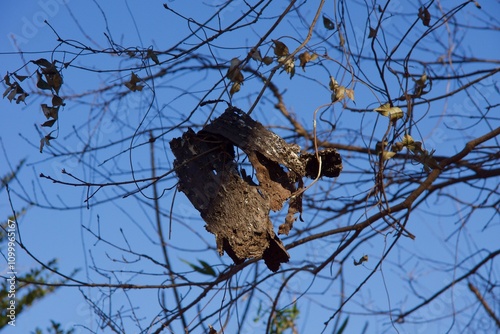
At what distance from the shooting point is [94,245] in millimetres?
2820

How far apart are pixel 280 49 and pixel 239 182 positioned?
1.82 feet

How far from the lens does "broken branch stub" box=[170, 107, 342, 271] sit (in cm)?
189

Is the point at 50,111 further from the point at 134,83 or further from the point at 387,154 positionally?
the point at 387,154

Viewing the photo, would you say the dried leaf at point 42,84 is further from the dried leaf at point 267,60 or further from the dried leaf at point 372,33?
the dried leaf at point 372,33

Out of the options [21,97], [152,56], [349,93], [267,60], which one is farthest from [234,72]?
[21,97]

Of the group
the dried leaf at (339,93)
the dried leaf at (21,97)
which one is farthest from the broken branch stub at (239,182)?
the dried leaf at (21,97)

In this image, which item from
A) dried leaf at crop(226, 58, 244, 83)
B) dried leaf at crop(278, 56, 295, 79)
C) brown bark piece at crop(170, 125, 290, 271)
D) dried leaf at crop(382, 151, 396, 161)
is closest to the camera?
brown bark piece at crop(170, 125, 290, 271)

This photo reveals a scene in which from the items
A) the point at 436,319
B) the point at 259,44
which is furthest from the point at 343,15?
the point at 436,319

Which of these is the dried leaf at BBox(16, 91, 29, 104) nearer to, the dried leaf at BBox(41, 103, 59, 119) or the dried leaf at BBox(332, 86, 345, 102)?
the dried leaf at BBox(41, 103, 59, 119)

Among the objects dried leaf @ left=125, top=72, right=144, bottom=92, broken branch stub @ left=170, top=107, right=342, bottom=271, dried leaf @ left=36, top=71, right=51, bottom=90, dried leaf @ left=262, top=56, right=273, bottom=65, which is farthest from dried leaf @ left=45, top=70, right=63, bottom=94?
dried leaf @ left=262, top=56, right=273, bottom=65

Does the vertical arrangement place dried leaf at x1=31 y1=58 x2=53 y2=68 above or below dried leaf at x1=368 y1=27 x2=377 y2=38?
below

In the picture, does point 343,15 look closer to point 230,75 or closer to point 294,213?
point 230,75

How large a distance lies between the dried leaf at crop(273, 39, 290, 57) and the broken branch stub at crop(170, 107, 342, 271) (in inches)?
13.5

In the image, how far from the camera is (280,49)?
2.22 m
